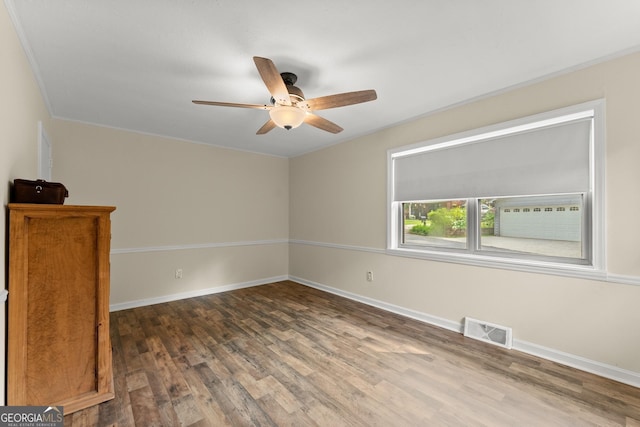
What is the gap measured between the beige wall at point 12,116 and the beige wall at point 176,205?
1265 mm

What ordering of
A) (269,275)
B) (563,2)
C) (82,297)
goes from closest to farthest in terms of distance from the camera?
(563,2) < (82,297) < (269,275)

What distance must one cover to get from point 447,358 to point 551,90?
2.51 meters

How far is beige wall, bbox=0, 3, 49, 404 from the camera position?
4.83ft

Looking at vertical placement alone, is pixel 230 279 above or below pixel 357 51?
below

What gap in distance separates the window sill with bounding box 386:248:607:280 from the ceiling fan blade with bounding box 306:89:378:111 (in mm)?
1963

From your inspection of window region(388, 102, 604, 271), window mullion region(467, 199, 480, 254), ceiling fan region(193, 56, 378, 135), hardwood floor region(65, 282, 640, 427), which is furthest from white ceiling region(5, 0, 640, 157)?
hardwood floor region(65, 282, 640, 427)

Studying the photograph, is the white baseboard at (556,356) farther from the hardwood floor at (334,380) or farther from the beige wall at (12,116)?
the beige wall at (12,116)

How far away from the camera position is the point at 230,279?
14.9 feet

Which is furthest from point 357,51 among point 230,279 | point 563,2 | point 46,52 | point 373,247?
point 230,279

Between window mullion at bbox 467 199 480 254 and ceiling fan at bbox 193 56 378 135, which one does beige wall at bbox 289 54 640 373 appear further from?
ceiling fan at bbox 193 56 378 135

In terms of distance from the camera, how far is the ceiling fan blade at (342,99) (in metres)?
1.95

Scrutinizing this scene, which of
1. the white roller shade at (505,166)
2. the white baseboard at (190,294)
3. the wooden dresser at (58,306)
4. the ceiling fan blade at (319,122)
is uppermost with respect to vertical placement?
the ceiling fan blade at (319,122)

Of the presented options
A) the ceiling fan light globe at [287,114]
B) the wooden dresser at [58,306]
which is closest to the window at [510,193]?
the ceiling fan light globe at [287,114]

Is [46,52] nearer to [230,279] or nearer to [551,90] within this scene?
[230,279]
